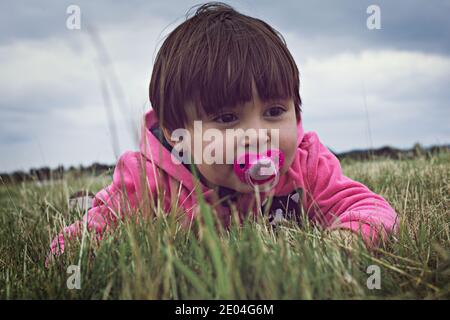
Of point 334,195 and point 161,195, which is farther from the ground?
Result: point 334,195

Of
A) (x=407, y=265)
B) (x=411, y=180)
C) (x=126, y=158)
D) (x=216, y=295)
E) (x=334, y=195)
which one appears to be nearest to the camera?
(x=216, y=295)

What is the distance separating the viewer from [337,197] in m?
2.28

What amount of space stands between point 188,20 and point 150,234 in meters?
1.40

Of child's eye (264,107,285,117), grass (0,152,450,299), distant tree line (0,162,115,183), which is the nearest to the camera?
grass (0,152,450,299)

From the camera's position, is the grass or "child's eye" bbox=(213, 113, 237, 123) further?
"child's eye" bbox=(213, 113, 237, 123)

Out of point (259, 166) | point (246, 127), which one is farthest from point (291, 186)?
point (246, 127)

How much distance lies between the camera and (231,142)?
6.40 feet

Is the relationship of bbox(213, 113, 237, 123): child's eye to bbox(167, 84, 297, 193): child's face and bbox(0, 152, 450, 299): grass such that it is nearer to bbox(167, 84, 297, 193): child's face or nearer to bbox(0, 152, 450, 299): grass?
bbox(167, 84, 297, 193): child's face

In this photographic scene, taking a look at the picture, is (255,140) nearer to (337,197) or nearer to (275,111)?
(275,111)

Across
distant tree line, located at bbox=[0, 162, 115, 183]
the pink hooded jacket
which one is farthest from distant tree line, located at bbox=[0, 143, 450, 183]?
the pink hooded jacket

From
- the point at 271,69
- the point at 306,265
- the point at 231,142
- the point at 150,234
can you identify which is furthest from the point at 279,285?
the point at 271,69

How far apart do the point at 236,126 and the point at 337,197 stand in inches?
24.8

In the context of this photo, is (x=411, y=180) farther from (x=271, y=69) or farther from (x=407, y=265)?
(x=407, y=265)

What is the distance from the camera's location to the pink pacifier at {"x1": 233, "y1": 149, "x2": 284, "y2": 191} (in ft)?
6.51
